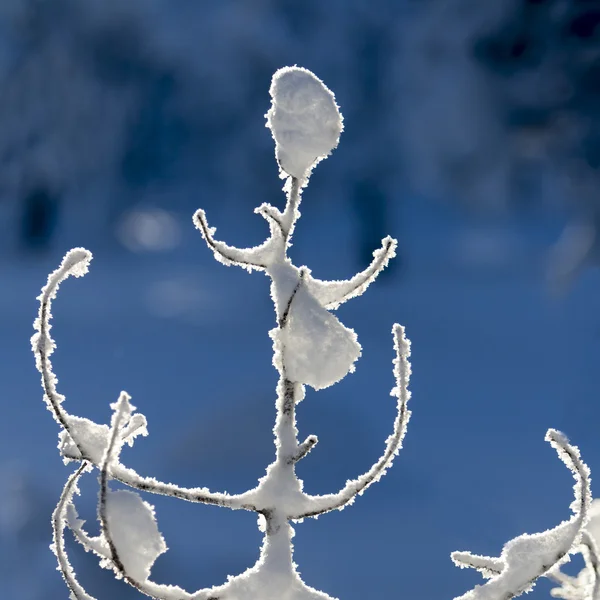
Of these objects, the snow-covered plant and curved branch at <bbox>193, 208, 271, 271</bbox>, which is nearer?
the snow-covered plant

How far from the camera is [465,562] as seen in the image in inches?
142

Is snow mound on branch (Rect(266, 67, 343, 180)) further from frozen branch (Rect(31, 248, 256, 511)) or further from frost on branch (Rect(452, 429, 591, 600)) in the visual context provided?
frost on branch (Rect(452, 429, 591, 600))

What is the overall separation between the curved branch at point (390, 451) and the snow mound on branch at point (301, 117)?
40.1 inches

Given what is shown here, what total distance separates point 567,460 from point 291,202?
6.16ft

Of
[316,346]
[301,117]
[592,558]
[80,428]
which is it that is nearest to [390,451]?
[316,346]

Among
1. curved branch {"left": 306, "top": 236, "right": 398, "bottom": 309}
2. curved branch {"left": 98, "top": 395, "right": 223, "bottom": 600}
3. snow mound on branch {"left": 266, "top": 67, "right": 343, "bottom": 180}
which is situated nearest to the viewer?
curved branch {"left": 98, "top": 395, "right": 223, "bottom": 600}

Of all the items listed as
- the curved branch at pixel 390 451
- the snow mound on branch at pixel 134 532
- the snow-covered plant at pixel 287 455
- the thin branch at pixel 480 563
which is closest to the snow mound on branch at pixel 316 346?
the snow-covered plant at pixel 287 455

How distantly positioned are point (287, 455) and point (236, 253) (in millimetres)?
1082

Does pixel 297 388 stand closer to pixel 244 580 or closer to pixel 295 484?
pixel 295 484

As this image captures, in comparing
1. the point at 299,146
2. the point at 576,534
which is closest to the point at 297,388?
the point at 299,146

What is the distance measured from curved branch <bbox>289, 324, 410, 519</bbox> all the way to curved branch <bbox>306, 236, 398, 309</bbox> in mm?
484

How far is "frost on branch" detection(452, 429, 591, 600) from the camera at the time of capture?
3156 millimetres

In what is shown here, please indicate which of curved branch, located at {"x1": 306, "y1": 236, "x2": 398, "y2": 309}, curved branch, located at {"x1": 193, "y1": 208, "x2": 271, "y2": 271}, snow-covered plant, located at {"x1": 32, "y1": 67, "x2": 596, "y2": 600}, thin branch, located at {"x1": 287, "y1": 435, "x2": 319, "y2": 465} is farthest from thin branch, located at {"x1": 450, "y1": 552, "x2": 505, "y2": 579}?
curved branch, located at {"x1": 193, "y1": 208, "x2": 271, "y2": 271}

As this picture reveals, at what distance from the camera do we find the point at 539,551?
126 inches
